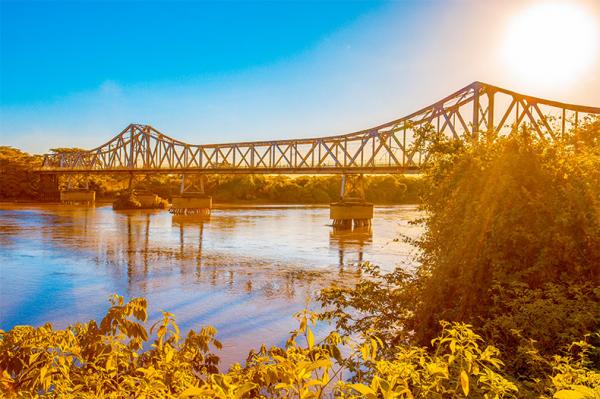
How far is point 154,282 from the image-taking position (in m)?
21.3

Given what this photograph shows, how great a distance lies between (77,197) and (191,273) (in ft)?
295

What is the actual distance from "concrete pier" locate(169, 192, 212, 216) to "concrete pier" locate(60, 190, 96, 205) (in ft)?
104

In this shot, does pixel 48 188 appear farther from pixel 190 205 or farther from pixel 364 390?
pixel 364 390

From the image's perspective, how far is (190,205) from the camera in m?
80.4

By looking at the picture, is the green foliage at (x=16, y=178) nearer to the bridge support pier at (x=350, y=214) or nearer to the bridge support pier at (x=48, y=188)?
the bridge support pier at (x=48, y=188)

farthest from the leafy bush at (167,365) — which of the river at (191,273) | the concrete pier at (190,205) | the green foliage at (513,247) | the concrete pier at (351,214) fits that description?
the concrete pier at (190,205)

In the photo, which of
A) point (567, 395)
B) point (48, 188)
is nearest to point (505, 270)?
point (567, 395)

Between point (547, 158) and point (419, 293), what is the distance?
11.2 feet

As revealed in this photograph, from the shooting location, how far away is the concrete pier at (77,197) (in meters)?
104

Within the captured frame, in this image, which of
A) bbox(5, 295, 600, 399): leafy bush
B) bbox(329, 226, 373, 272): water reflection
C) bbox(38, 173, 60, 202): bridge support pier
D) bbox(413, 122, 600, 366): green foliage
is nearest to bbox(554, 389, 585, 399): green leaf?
bbox(5, 295, 600, 399): leafy bush

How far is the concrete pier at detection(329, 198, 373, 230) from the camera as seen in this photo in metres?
55.8

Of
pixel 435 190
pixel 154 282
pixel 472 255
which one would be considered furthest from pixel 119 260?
pixel 472 255

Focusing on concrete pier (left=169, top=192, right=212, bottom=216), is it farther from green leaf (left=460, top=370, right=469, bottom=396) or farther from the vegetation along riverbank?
green leaf (left=460, top=370, right=469, bottom=396)

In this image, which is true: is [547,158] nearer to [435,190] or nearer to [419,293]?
[435,190]
